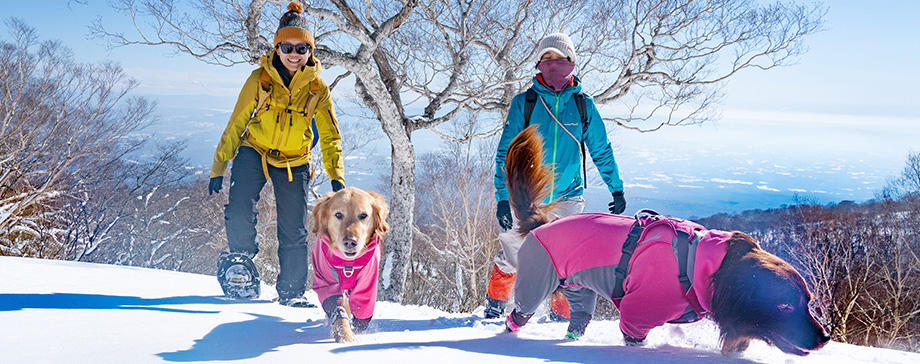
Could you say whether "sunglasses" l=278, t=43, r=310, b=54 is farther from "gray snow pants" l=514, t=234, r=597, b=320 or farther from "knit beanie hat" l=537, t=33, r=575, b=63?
"gray snow pants" l=514, t=234, r=597, b=320

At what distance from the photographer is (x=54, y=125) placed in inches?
551

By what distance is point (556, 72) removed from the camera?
3.03 m

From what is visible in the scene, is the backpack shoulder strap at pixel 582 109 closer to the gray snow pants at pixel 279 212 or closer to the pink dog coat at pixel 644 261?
the pink dog coat at pixel 644 261

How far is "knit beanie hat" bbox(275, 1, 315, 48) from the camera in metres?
2.88

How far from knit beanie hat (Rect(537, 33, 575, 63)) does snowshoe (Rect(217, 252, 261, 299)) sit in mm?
2285

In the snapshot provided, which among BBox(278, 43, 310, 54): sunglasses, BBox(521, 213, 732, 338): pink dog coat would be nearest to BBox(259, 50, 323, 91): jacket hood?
BBox(278, 43, 310, 54): sunglasses

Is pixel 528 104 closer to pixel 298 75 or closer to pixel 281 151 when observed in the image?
pixel 298 75

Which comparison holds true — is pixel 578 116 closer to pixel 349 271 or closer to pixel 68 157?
pixel 349 271

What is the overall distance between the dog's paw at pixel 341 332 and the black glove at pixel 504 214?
1.12 m

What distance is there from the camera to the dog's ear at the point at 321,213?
236cm

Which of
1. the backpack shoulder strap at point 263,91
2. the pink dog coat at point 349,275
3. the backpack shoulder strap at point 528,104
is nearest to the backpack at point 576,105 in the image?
the backpack shoulder strap at point 528,104

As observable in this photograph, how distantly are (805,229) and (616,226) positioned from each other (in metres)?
19.0

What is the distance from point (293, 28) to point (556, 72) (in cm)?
161

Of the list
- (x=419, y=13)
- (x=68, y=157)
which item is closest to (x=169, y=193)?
(x=68, y=157)
